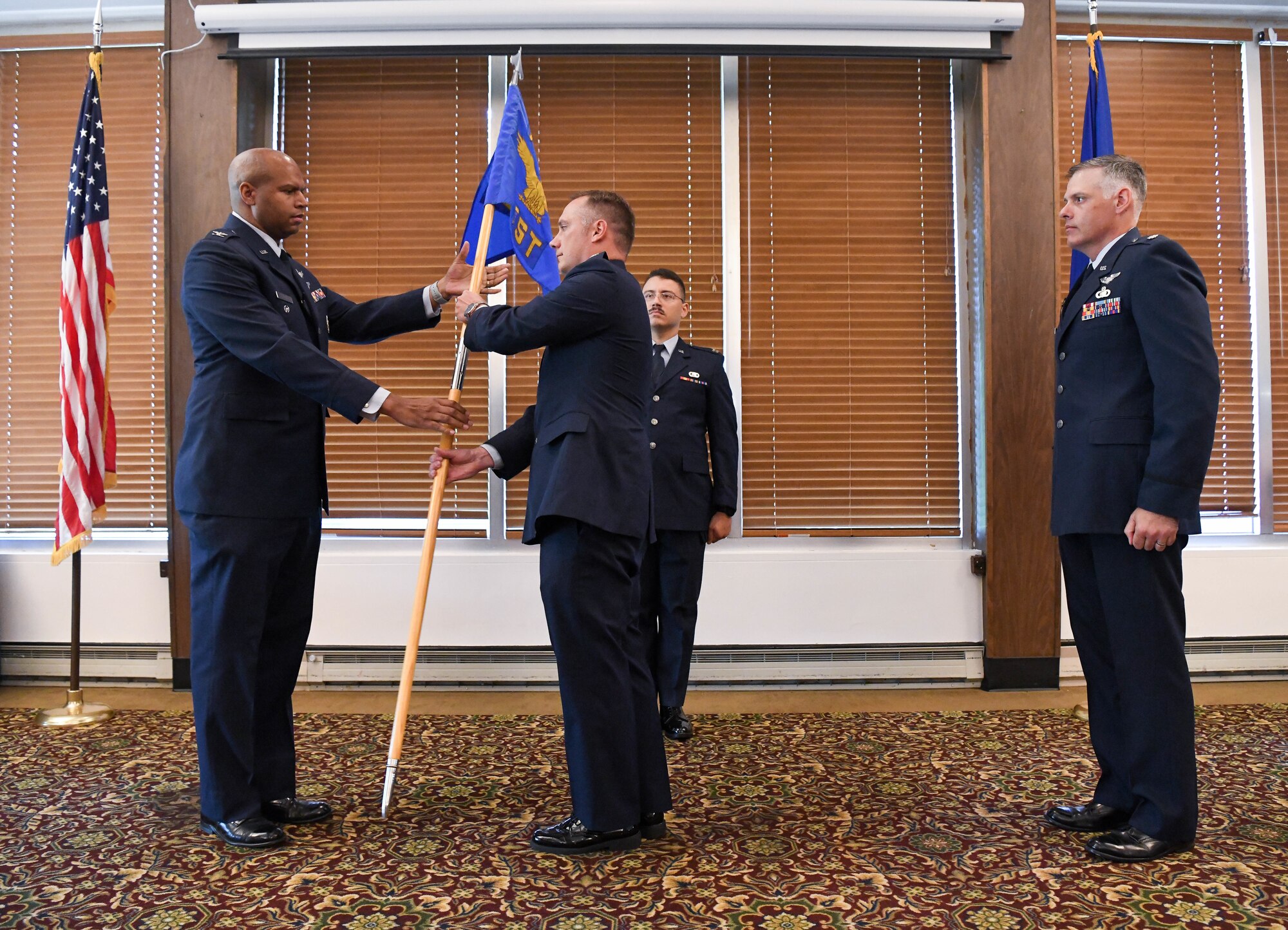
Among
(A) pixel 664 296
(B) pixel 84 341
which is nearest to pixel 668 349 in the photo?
(A) pixel 664 296

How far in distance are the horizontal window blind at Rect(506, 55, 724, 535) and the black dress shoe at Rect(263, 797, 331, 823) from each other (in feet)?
6.39

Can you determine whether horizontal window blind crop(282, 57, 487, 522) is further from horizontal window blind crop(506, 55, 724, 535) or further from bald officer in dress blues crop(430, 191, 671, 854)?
bald officer in dress blues crop(430, 191, 671, 854)

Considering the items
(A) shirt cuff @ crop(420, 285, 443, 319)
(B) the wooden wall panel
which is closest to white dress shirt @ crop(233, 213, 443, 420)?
(A) shirt cuff @ crop(420, 285, 443, 319)

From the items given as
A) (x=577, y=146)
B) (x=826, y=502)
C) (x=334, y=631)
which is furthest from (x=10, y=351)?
(x=826, y=502)

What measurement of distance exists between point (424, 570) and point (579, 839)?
2.74 feet

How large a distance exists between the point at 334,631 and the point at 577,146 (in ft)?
8.23

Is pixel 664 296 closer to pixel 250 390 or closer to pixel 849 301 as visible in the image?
pixel 849 301

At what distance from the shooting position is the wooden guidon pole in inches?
91.2

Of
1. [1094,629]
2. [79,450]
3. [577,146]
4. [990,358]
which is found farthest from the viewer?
[577,146]

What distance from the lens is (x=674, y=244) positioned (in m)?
4.17

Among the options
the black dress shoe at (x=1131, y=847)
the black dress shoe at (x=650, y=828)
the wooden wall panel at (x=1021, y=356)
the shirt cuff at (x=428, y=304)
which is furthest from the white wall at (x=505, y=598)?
the black dress shoe at (x=1131, y=847)

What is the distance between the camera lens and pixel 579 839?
209cm

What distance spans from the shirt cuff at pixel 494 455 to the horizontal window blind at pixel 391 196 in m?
1.75

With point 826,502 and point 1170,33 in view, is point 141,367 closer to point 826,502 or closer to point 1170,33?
point 826,502
